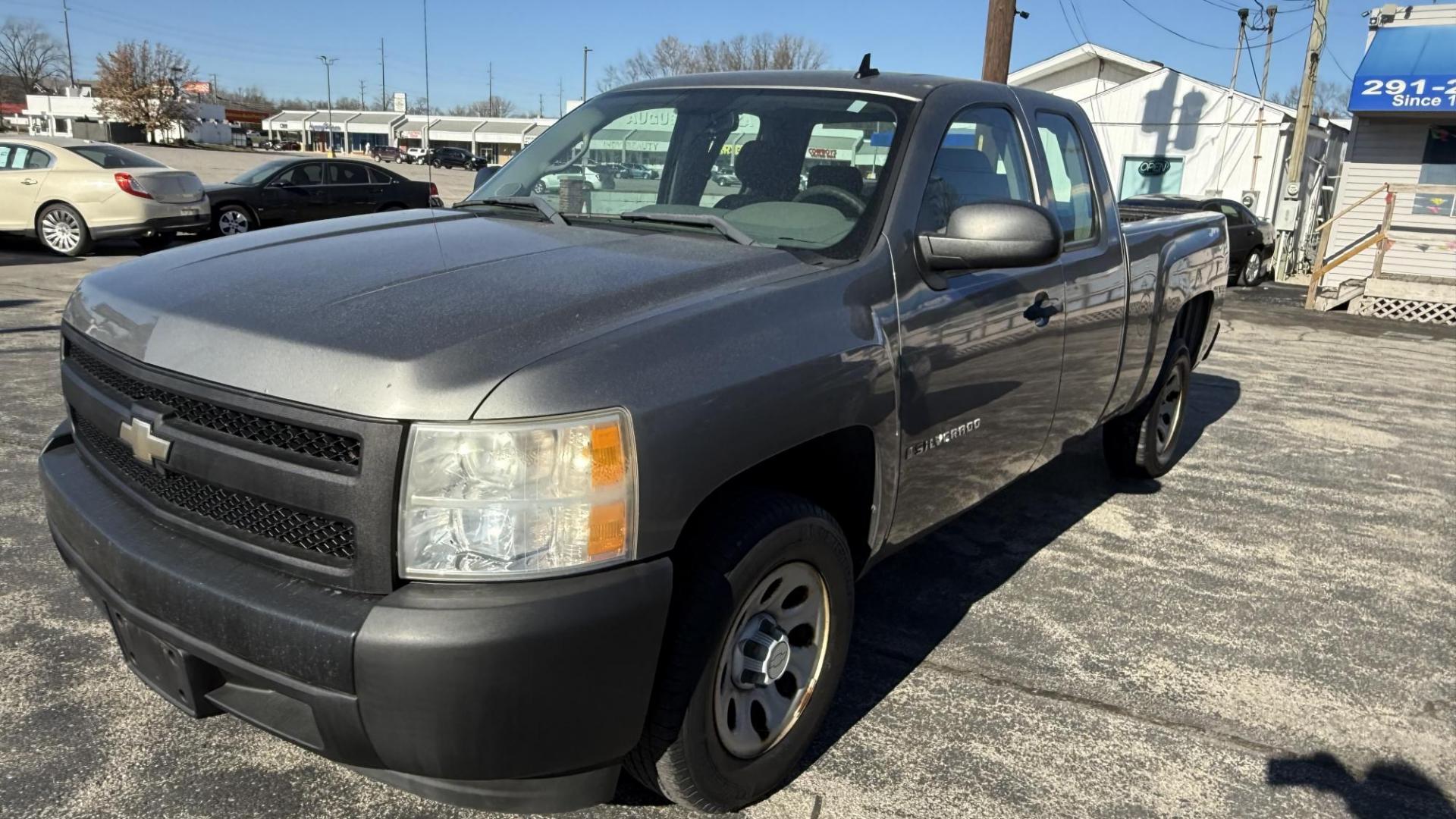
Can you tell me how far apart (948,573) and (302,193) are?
14648 mm

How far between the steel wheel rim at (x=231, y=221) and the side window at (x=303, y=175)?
81cm

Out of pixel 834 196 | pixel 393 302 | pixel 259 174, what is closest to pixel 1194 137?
pixel 259 174

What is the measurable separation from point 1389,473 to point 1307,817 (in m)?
4.28

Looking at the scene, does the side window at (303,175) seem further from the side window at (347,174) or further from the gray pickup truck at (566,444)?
the gray pickup truck at (566,444)

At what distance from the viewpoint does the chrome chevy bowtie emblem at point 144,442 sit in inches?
86.8

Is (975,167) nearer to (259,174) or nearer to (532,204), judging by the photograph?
(532,204)

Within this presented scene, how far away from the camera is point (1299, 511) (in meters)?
5.39

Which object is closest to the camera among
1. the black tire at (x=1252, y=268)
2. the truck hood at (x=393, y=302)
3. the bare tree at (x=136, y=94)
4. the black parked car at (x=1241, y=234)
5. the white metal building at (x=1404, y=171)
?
the truck hood at (x=393, y=302)

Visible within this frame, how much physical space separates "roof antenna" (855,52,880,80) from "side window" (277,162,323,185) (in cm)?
1461

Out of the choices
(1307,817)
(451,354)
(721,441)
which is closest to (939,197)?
(721,441)

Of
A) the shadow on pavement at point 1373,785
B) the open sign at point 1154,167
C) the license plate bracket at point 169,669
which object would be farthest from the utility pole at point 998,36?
the open sign at point 1154,167

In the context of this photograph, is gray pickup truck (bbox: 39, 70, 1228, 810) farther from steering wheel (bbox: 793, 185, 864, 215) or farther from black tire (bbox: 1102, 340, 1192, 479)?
black tire (bbox: 1102, 340, 1192, 479)

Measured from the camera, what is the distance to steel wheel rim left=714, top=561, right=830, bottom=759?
8.03ft

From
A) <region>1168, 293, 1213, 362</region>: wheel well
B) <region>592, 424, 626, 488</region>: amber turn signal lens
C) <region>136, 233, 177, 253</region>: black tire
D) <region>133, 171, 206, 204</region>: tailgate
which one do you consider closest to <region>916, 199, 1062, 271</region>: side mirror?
<region>592, 424, 626, 488</region>: amber turn signal lens
